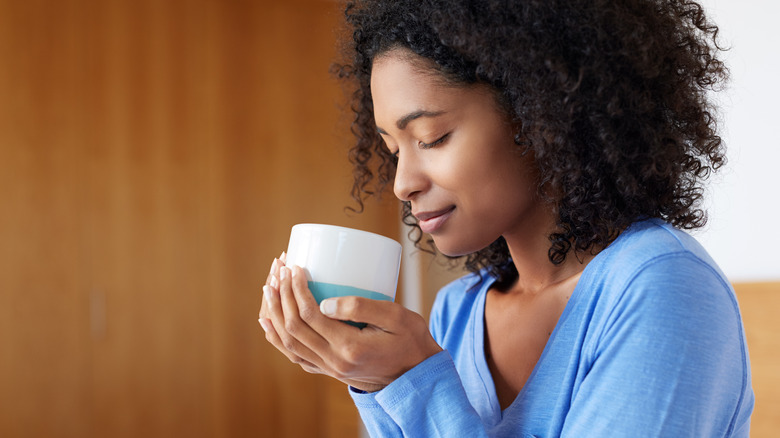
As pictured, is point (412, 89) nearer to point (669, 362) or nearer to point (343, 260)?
point (343, 260)

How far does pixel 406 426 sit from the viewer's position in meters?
0.73

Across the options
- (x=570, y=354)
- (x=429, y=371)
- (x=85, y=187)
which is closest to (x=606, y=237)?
(x=570, y=354)

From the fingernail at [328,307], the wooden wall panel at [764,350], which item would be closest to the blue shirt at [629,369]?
the fingernail at [328,307]

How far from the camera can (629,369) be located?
64cm

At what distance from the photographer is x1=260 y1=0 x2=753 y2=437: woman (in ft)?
2.14

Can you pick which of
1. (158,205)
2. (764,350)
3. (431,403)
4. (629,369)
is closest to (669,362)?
(629,369)

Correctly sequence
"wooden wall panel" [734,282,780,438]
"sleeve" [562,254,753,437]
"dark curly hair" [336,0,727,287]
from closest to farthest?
"sleeve" [562,254,753,437]
"dark curly hair" [336,0,727,287]
"wooden wall panel" [734,282,780,438]

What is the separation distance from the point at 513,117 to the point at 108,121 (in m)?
2.13

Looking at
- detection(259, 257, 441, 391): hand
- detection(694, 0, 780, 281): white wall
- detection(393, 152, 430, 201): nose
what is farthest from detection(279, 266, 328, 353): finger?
detection(694, 0, 780, 281): white wall

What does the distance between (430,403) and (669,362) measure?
0.24m

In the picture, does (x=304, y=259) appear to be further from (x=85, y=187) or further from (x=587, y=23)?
(x=85, y=187)

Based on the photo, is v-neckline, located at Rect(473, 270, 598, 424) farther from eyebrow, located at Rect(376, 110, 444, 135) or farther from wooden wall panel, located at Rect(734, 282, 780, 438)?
wooden wall panel, located at Rect(734, 282, 780, 438)

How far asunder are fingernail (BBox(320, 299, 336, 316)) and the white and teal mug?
18mm

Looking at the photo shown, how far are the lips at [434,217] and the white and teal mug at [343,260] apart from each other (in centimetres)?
10
